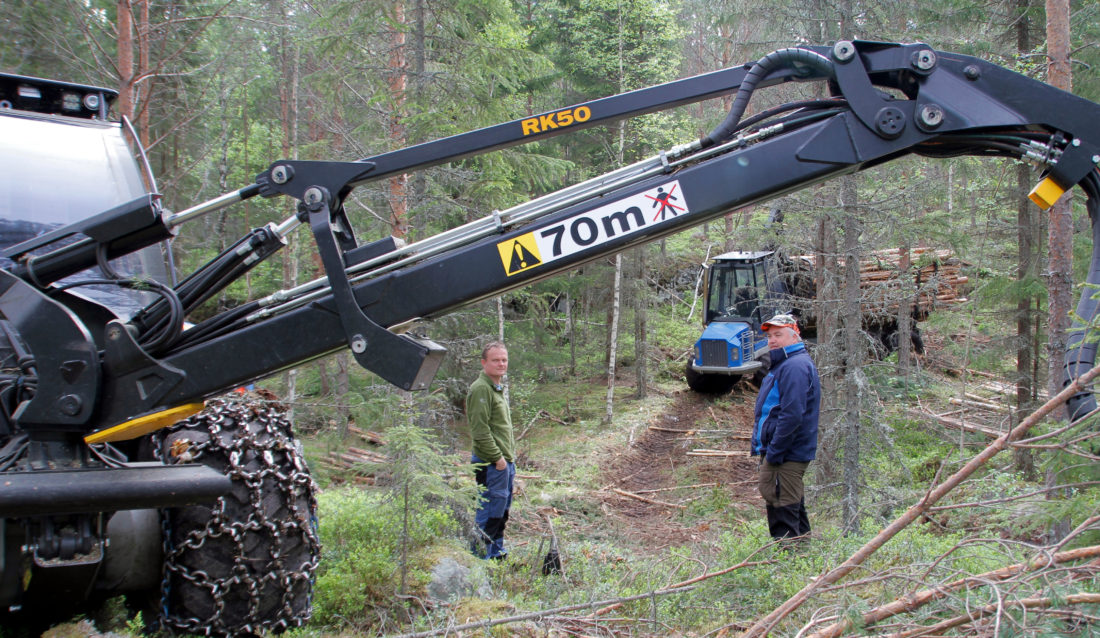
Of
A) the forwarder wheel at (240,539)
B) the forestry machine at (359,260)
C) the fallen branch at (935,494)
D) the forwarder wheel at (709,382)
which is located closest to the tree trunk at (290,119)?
the forwarder wheel at (709,382)

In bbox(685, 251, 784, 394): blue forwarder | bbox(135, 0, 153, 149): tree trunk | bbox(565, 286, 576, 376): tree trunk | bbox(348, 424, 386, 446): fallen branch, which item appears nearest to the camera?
bbox(135, 0, 153, 149): tree trunk

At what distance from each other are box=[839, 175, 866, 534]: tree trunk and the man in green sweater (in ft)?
11.2

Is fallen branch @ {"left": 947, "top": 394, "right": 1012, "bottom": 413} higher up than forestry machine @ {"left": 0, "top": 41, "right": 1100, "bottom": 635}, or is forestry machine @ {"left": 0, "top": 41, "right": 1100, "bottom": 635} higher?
forestry machine @ {"left": 0, "top": 41, "right": 1100, "bottom": 635}

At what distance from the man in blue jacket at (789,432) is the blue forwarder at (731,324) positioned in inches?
→ 343

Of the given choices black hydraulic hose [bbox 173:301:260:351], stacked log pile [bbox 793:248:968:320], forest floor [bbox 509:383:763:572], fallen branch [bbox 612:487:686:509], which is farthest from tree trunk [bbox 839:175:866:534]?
black hydraulic hose [bbox 173:301:260:351]

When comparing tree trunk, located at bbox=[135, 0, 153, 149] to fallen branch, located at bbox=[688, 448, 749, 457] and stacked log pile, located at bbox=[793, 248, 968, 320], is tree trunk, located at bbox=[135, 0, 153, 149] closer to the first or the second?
fallen branch, located at bbox=[688, 448, 749, 457]

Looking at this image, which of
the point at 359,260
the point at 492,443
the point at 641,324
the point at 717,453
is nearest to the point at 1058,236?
the point at 492,443

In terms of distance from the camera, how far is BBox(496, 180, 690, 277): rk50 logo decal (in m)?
3.27

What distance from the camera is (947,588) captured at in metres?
2.94

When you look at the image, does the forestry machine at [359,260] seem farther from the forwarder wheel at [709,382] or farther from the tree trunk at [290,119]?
the tree trunk at [290,119]

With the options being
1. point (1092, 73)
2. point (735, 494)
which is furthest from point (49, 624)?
point (1092, 73)

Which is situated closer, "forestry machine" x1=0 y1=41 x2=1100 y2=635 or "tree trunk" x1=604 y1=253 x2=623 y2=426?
"forestry machine" x1=0 y1=41 x2=1100 y2=635

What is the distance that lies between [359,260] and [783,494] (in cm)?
422

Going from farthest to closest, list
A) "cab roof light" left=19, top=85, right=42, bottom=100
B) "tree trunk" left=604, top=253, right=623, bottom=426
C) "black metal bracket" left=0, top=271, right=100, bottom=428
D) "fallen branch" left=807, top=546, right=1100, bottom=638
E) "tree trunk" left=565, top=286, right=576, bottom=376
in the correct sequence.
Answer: "tree trunk" left=565, top=286, right=576, bottom=376 < "tree trunk" left=604, top=253, right=623, bottom=426 < "cab roof light" left=19, top=85, right=42, bottom=100 < "black metal bracket" left=0, top=271, right=100, bottom=428 < "fallen branch" left=807, top=546, right=1100, bottom=638
